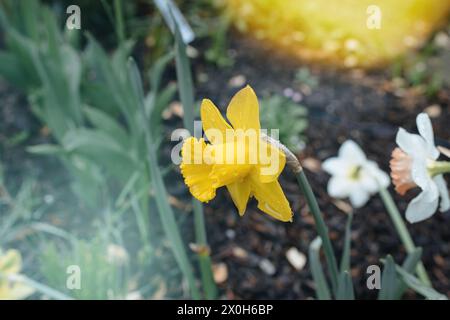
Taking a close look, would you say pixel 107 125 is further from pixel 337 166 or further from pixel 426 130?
pixel 426 130

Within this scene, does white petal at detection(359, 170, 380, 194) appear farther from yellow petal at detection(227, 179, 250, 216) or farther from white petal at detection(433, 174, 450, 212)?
yellow petal at detection(227, 179, 250, 216)

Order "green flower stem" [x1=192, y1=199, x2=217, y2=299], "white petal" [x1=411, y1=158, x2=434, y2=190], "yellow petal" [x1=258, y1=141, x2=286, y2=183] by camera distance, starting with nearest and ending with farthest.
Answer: "yellow petal" [x1=258, y1=141, x2=286, y2=183], "white petal" [x1=411, y1=158, x2=434, y2=190], "green flower stem" [x1=192, y1=199, x2=217, y2=299]

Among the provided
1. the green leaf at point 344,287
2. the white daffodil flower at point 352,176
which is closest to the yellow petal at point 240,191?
the green leaf at point 344,287

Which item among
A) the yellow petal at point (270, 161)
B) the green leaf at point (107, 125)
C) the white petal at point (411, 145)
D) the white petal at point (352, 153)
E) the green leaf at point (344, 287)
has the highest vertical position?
the green leaf at point (107, 125)

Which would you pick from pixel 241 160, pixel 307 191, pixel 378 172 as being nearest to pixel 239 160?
pixel 241 160

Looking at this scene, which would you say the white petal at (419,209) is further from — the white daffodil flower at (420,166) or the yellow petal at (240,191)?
the yellow petal at (240,191)

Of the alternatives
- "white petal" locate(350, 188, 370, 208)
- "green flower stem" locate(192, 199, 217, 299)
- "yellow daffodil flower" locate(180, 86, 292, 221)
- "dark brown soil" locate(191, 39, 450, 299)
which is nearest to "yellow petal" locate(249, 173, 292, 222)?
"yellow daffodil flower" locate(180, 86, 292, 221)
